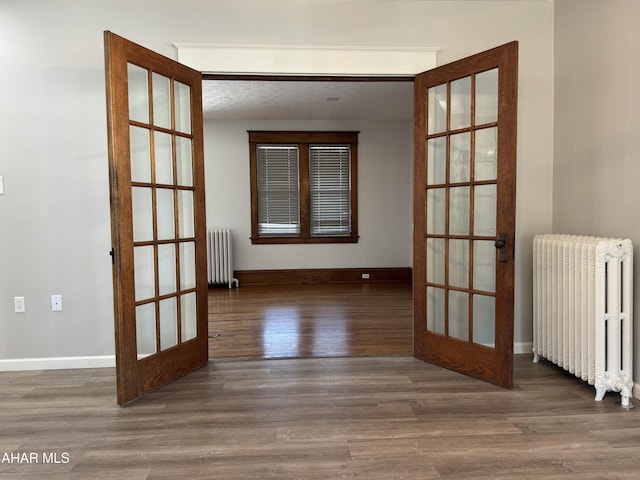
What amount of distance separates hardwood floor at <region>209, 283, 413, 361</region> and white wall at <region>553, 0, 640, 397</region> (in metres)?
1.68

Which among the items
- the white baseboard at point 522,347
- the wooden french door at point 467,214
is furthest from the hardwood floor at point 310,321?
the white baseboard at point 522,347

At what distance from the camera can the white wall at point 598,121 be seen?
2.43 m

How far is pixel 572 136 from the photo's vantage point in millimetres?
2936

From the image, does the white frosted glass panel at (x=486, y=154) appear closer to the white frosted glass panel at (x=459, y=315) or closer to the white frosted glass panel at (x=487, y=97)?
the white frosted glass panel at (x=487, y=97)

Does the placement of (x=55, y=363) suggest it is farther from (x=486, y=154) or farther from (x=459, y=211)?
(x=486, y=154)

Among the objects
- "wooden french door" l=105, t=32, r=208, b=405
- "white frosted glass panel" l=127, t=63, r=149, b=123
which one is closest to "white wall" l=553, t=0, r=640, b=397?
Answer: "wooden french door" l=105, t=32, r=208, b=405

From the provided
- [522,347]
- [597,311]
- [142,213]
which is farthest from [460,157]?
[142,213]

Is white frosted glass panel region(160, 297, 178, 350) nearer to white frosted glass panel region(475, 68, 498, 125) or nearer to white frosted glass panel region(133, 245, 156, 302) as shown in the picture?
white frosted glass panel region(133, 245, 156, 302)

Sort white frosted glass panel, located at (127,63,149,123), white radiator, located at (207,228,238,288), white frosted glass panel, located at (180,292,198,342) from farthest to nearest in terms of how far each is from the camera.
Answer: white radiator, located at (207,228,238,288) < white frosted glass panel, located at (180,292,198,342) < white frosted glass panel, located at (127,63,149,123)

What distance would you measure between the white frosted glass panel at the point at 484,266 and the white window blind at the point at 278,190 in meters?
4.37

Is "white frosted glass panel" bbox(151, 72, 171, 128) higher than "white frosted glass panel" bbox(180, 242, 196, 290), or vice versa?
"white frosted glass panel" bbox(151, 72, 171, 128)

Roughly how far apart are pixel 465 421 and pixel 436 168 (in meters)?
1.70

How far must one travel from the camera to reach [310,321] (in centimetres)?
441

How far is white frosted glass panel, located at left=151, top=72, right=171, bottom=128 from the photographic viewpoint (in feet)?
8.73
